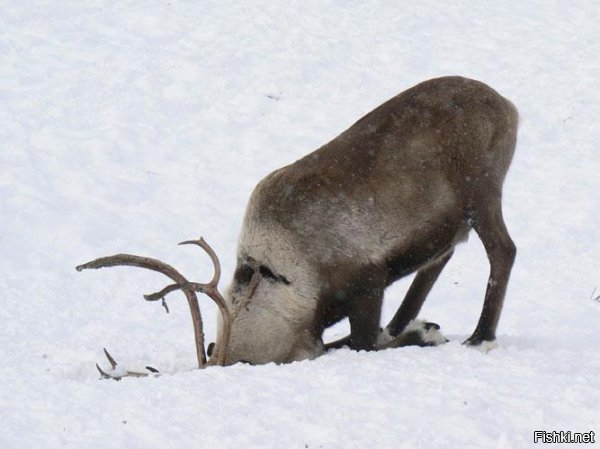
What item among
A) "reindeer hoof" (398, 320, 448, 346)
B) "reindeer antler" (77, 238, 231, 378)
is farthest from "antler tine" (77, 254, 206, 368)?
"reindeer hoof" (398, 320, 448, 346)

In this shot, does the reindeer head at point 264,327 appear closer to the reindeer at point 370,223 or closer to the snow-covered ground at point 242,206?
the reindeer at point 370,223

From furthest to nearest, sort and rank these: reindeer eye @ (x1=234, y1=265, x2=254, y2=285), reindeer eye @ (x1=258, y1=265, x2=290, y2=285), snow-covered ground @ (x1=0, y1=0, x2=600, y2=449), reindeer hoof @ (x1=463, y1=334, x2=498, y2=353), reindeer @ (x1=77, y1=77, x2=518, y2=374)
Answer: reindeer eye @ (x1=234, y1=265, x2=254, y2=285), reindeer eye @ (x1=258, y1=265, x2=290, y2=285), reindeer @ (x1=77, y1=77, x2=518, y2=374), reindeer hoof @ (x1=463, y1=334, x2=498, y2=353), snow-covered ground @ (x1=0, y1=0, x2=600, y2=449)

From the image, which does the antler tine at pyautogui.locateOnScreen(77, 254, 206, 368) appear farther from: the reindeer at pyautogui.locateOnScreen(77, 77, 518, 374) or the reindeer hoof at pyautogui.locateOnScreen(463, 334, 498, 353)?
the reindeer hoof at pyautogui.locateOnScreen(463, 334, 498, 353)

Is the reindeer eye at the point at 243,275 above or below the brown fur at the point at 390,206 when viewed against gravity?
below

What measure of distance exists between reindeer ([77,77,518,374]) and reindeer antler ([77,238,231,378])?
0.02 m

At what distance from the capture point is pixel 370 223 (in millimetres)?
5527

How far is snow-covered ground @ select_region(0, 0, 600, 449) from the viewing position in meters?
3.98

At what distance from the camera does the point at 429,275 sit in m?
6.23

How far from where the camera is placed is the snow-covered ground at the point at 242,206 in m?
3.98

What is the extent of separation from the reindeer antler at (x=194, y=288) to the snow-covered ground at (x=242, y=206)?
0.19 m

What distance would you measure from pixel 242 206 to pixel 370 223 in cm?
389

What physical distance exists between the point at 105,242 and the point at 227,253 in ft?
3.41

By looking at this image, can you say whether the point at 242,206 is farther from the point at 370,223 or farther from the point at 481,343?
the point at 481,343

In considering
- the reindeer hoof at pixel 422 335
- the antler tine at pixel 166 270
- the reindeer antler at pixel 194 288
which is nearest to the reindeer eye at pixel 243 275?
the reindeer antler at pixel 194 288
